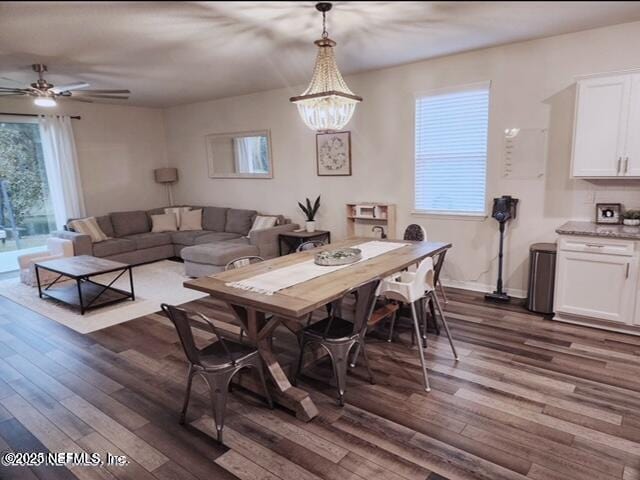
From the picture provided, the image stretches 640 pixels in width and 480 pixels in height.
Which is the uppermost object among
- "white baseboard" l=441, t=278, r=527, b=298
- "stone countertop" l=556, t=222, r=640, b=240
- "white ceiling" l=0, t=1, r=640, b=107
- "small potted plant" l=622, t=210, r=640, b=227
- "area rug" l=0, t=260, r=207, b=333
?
"white ceiling" l=0, t=1, r=640, b=107

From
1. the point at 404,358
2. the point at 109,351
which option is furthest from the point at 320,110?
the point at 109,351

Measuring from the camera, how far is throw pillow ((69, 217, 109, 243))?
595 centimetres

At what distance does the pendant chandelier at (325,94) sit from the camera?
2.71 m

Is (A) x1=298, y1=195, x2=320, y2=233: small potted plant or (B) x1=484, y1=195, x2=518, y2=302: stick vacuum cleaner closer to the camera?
(B) x1=484, y1=195, x2=518, y2=302: stick vacuum cleaner

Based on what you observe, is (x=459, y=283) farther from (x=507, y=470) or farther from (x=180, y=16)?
(x=180, y=16)

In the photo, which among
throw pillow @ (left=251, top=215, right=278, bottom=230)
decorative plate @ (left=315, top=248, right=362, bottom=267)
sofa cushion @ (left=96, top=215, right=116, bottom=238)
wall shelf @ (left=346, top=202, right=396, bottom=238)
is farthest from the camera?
sofa cushion @ (left=96, top=215, right=116, bottom=238)

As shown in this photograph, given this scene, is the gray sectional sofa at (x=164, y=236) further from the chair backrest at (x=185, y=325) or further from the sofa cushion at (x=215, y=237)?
the chair backrest at (x=185, y=325)

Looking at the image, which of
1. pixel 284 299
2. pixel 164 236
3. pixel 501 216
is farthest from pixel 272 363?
pixel 164 236

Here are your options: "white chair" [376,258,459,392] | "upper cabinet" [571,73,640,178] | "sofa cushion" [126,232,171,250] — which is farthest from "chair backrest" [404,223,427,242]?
"sofa cushion" [126,232,171,250]

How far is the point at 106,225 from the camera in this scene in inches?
256

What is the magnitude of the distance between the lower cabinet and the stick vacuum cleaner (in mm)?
643

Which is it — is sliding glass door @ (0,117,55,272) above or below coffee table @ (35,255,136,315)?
above

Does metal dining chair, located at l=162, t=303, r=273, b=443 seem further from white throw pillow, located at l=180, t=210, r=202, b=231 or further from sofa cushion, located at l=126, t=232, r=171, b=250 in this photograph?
white throw pillow, located at l=180, t=210, r=202, b=231

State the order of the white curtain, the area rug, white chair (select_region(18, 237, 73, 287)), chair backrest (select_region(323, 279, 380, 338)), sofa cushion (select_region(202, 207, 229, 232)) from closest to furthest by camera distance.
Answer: chair backrest (select_region(323, 279, 380, 338)) < the area rug < white chair (select_region(18, 237, 73, 287)) < the white curtain < sofa cushion (select_region(202, 207, 229, 232))
